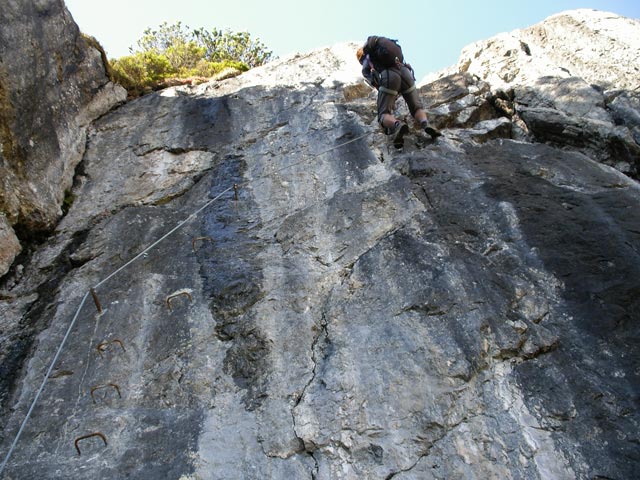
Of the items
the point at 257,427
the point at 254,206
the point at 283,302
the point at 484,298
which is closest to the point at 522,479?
the point at 484,298

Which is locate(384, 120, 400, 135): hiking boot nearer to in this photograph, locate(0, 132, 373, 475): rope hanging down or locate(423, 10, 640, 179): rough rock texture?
locate(0, 132, 373, 475): rope hanging down

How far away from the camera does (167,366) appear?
16.1 feet

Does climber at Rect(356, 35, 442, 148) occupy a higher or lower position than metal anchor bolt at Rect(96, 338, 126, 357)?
higher

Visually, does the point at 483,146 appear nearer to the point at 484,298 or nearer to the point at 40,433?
the point at 484,298

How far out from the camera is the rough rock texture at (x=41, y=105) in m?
6.58

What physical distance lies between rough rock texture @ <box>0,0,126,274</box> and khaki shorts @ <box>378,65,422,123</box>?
4272mm

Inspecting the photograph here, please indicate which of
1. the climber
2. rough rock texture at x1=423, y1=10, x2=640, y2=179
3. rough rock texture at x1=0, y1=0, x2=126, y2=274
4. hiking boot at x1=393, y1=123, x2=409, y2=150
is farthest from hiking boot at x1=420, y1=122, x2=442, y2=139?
rough rock texture at x1=0, y1=0, x2=126, y2=274

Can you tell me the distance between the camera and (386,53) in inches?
293

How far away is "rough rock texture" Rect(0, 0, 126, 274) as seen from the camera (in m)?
6.58

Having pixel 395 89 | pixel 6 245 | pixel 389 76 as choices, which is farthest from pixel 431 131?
pixel 6 245

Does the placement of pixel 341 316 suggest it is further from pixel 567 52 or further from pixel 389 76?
pixel 567 52

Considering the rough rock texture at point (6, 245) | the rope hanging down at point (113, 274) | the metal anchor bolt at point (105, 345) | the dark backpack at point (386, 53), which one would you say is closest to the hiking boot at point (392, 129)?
the rope hanging down at point (113, 274)

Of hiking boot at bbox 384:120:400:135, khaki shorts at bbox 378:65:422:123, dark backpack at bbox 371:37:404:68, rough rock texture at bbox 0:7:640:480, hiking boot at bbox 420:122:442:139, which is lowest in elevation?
rough rock texture at bbox 0:7:640:480

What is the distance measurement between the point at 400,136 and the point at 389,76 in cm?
101
